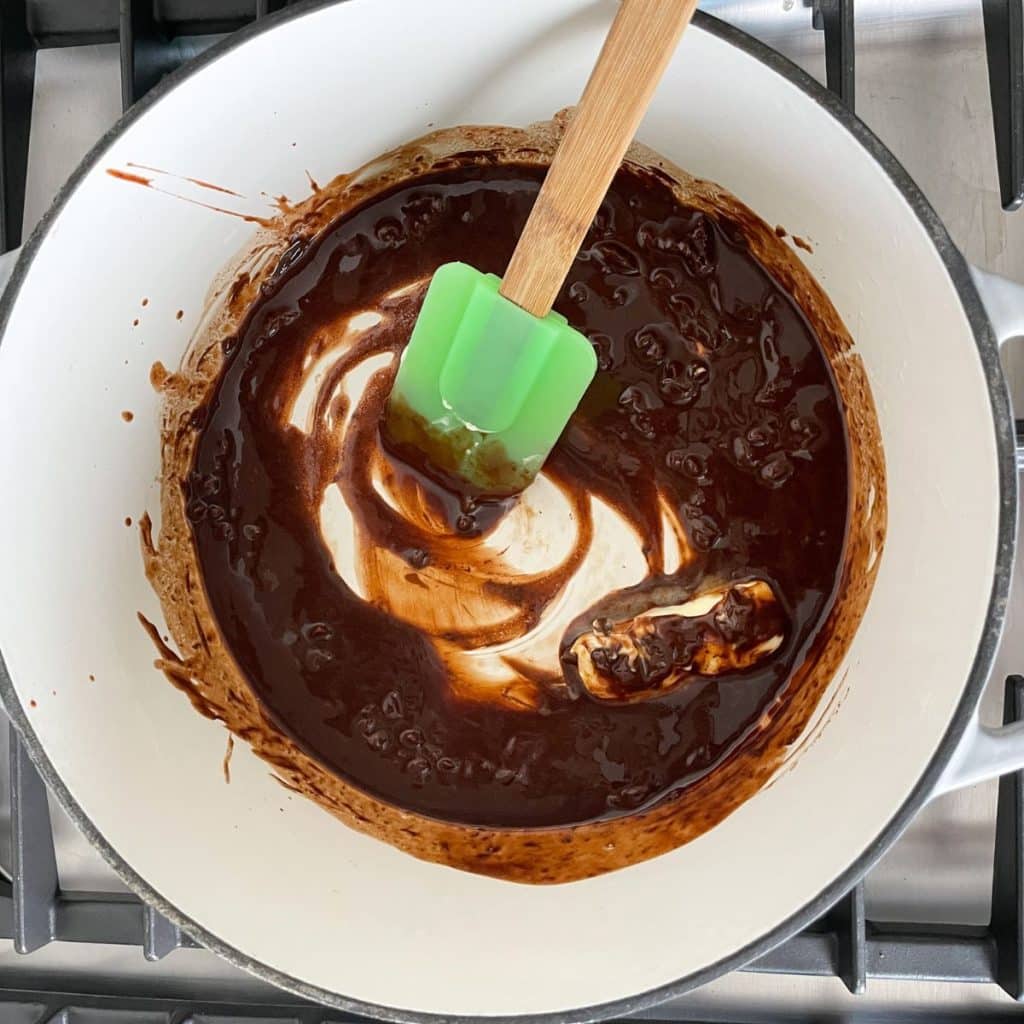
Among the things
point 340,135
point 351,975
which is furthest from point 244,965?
point 340,135

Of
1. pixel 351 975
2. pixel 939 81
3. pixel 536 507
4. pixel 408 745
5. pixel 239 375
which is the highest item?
pixel 939 81

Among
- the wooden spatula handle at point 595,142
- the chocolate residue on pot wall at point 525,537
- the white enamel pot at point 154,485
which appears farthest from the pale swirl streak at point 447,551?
the wooden spatula handle at point 595,142

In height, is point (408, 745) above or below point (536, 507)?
below

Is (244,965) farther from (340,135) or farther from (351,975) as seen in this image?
(340,135)

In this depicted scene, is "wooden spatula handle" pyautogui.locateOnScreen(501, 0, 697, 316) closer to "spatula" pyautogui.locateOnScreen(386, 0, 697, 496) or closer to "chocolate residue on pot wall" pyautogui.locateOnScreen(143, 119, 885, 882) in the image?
"spatula" pyautogui.locateOnScreen(386, 0, 697, 496)

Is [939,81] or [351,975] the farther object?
[939,81]

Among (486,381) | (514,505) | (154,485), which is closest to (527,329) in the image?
(486,381)
